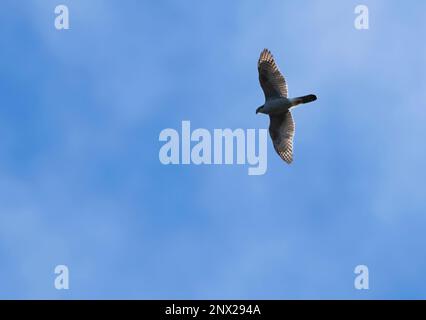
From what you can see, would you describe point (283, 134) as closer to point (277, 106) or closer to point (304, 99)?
point (277, 106)

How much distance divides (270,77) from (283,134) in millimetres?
2384

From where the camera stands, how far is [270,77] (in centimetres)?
3228

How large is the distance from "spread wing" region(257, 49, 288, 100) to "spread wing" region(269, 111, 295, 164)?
1096 millimetres

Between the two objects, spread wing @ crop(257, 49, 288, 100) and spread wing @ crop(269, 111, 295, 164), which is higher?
spread wing @ crop(257, 49, 288, 100)

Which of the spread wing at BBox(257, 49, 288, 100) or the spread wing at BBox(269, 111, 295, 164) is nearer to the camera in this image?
the spread wing at BBox(257, 49, 288, 100)

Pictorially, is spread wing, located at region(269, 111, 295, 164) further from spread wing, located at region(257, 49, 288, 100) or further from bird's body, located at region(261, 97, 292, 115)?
spread wing, located at region(257, 49, 288, 100)

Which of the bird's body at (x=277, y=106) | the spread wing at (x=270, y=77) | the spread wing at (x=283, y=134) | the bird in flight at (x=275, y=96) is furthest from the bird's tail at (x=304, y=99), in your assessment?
the spread wing at (x=283, y=134)

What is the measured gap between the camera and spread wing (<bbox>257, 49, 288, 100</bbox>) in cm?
3225

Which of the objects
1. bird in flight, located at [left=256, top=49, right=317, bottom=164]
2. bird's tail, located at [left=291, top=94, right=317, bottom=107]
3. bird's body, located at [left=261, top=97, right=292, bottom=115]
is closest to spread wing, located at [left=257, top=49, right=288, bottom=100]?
bird in flight, located at [left=256, top=49, right=317, bottom=164]

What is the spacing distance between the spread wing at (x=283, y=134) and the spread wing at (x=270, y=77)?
3.59 feet

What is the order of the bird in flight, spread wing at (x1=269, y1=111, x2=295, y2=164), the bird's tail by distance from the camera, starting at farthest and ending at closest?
1. spread wing at (x1=269, y1=111, x2=295, y2=164)
2. the bird in flight
3. the bird's tail

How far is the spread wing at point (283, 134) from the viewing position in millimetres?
33188
